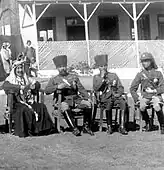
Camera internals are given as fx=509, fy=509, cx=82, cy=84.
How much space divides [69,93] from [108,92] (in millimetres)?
669

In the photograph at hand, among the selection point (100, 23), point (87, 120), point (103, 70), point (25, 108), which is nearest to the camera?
point (25, 108)

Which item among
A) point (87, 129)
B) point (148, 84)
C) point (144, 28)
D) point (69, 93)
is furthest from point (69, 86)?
point (144, 28)

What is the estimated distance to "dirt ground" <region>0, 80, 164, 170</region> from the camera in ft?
21.0

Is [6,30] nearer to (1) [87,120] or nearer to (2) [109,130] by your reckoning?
(1) [87,120]

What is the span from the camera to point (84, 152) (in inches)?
285

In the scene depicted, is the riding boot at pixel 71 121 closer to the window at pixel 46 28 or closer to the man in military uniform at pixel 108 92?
the man in military uniform at pixel 108 92

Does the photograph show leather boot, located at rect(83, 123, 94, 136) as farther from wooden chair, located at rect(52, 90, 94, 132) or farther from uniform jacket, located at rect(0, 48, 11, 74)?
uniform jacket, located at rect(0, 48, 11, 74)

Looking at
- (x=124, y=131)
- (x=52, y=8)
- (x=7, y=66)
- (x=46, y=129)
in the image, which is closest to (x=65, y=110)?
(x=46, y=129)

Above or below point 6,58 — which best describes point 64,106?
below

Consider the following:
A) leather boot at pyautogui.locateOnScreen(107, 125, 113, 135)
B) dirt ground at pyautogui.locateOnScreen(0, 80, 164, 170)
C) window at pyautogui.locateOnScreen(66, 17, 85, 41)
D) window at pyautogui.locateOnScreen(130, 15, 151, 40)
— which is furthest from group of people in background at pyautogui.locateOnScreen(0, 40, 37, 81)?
dirt ground at pyautogui.locateOnScreen(0, 80, 164, 170)

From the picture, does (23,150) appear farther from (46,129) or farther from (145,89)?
(145,89)

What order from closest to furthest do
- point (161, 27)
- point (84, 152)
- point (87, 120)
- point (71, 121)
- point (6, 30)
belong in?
point (84, 152), point (71, 121), point (87, 120), point (161, 27), point (6, 30)

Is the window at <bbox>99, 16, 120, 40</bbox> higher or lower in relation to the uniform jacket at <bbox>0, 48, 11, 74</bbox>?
higher

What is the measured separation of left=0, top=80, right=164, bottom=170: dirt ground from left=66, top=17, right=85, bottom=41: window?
1521 centimetres
